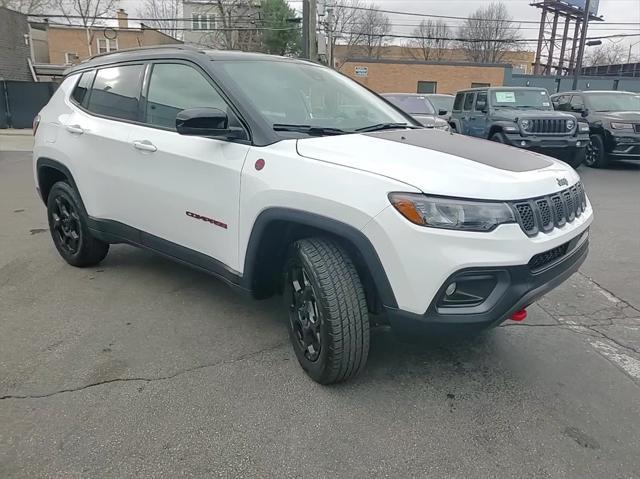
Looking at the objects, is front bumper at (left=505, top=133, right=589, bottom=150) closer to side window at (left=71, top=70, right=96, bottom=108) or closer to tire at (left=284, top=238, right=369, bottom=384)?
side window at (left=71, top=70, right=96, bottom=108)

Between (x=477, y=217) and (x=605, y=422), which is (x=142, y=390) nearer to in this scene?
(x=477, y=217)

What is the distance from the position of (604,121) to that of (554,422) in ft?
35.6

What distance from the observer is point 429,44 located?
60406mm

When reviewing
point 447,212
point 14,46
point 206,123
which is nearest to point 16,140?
point 14,46

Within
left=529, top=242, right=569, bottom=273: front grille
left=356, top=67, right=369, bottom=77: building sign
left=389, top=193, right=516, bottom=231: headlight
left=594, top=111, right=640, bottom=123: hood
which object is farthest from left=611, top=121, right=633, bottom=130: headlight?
left=356, top=67, right=369, bottom=77: building sign

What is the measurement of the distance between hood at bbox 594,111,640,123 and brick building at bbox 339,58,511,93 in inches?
892

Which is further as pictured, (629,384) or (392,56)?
(392,56)

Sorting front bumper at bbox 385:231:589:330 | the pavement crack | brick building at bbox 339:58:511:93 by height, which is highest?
brick building at bbox 339:58:511:93

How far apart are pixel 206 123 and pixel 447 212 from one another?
4.71ft

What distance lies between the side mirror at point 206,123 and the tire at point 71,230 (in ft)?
6.24

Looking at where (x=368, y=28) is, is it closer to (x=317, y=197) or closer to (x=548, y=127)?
(x=548, y=127)

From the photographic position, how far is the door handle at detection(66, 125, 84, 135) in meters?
4.07

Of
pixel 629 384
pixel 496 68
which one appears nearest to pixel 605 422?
pixel 629 384

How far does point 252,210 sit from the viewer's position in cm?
280
